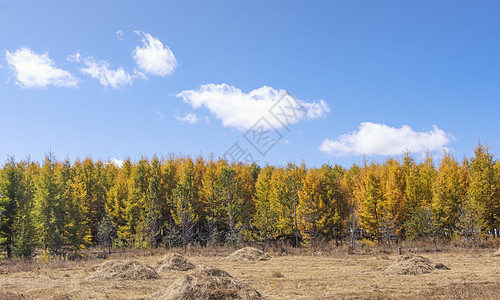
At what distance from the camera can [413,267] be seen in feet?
60.3

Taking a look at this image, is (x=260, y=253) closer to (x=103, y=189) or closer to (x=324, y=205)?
(x=324, y=205)

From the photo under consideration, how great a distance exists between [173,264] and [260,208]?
23021mm

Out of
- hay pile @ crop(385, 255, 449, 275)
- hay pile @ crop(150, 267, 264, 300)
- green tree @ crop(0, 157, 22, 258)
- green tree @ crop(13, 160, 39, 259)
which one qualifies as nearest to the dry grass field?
hay pile @ crop(385, 255, 449, 275)

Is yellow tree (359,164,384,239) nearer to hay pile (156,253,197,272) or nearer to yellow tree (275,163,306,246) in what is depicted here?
yellow tree (275,163,306,246)

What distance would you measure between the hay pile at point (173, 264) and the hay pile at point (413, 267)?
473 inches

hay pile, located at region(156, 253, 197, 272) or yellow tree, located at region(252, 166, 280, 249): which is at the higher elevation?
yellow tree, located at region(252, 166, 280, 249)

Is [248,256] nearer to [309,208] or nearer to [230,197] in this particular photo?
[309,208]

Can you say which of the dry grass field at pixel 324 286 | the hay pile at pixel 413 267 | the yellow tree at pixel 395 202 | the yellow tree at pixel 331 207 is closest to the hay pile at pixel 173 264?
the dry grass field at pixel 324 286

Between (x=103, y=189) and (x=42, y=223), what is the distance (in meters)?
19.8

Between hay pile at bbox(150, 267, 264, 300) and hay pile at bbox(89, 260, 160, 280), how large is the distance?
5455mm

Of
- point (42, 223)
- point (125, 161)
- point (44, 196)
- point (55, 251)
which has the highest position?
point (125, 161)

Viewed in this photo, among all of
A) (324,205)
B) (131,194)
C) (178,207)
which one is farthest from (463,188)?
(131,194)

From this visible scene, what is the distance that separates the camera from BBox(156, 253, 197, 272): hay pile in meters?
20.9

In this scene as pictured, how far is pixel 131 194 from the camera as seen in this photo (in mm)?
46125
